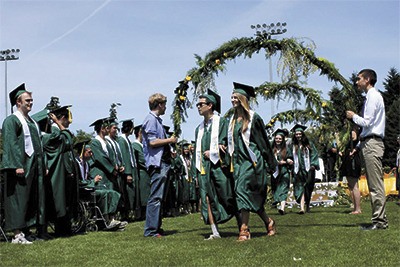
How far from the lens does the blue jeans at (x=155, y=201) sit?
30.7 feet

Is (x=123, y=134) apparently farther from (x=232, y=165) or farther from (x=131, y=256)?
(x=131, y=256)

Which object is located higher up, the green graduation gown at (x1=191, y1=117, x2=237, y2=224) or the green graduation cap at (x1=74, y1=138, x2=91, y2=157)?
the green graduation cap at (x1=74, y1=138, x2=91, y2=157)

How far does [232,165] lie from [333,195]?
1079 centimetres

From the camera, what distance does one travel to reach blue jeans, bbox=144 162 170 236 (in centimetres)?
936

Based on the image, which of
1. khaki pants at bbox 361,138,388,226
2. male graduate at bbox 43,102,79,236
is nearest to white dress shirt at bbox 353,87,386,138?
khaki pants at bbox 361,138,388,226

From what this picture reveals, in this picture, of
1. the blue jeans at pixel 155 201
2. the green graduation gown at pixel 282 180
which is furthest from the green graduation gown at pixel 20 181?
the green graduation gown at pixel 282 180

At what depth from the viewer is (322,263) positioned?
231 inches

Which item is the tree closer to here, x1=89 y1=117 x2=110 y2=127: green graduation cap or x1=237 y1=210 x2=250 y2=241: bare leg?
x1=89 y1=117 x2=110 y2=127: green graduation cap

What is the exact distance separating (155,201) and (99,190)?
7.61 ft

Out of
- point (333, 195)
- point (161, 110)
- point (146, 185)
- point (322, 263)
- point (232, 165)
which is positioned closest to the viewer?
point (322, 263)

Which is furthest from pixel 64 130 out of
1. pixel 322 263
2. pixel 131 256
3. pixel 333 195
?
pixel 333 195

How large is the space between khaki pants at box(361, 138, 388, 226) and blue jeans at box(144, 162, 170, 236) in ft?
9.80

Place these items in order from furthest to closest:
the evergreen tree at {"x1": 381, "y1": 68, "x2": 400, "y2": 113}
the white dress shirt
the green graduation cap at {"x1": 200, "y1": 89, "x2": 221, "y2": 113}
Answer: the evergreen tree at {"x1": 381, "y1": 68, "x2": 400, "y2": 113}
the green graduation cap at {"x1": 200, "y1": 89, "x2": 221, "y2": 113}
the white dress shirt

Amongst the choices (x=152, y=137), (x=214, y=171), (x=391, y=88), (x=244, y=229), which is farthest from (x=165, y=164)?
(x=391, y=88)
